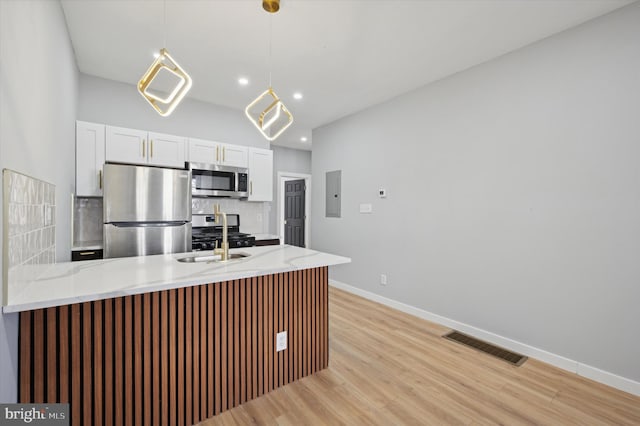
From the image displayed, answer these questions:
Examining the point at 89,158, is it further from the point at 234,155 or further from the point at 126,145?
the point at 234,155

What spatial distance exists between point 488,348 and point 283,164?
525 centimetres

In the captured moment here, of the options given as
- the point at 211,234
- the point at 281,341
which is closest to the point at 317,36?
the point at 281,341

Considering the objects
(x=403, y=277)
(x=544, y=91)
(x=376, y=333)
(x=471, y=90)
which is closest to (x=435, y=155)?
(x=471, y=90)

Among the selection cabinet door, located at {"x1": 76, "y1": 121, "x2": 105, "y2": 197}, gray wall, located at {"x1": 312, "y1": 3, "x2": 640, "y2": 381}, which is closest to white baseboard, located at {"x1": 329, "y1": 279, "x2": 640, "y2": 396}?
gray wall, located at {"x1": 312, "y1": 3, "x2": 640, "y2": 381}

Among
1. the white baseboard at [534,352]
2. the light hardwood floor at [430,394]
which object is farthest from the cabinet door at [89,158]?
the white baseboard at [534,352]

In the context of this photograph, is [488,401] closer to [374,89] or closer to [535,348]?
[535,348]

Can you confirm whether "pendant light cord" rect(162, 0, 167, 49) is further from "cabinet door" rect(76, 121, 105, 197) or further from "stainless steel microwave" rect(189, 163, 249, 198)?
"stainless steel microwave" rect(189, 163, 249, 198)

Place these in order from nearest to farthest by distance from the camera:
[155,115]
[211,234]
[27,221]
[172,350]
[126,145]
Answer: [27,221] → [172,350] → [126,145] → [155,115] → [211,234]

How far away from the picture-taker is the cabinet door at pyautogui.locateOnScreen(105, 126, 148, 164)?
313 cm

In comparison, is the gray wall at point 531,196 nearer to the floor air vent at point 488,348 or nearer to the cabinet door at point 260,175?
the floor air vent at point 488,348

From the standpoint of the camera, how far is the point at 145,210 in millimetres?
3057

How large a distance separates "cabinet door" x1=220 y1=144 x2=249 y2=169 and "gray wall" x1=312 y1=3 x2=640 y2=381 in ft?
6.35

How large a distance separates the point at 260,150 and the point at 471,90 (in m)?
2.76

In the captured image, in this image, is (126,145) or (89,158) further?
(126,145)
